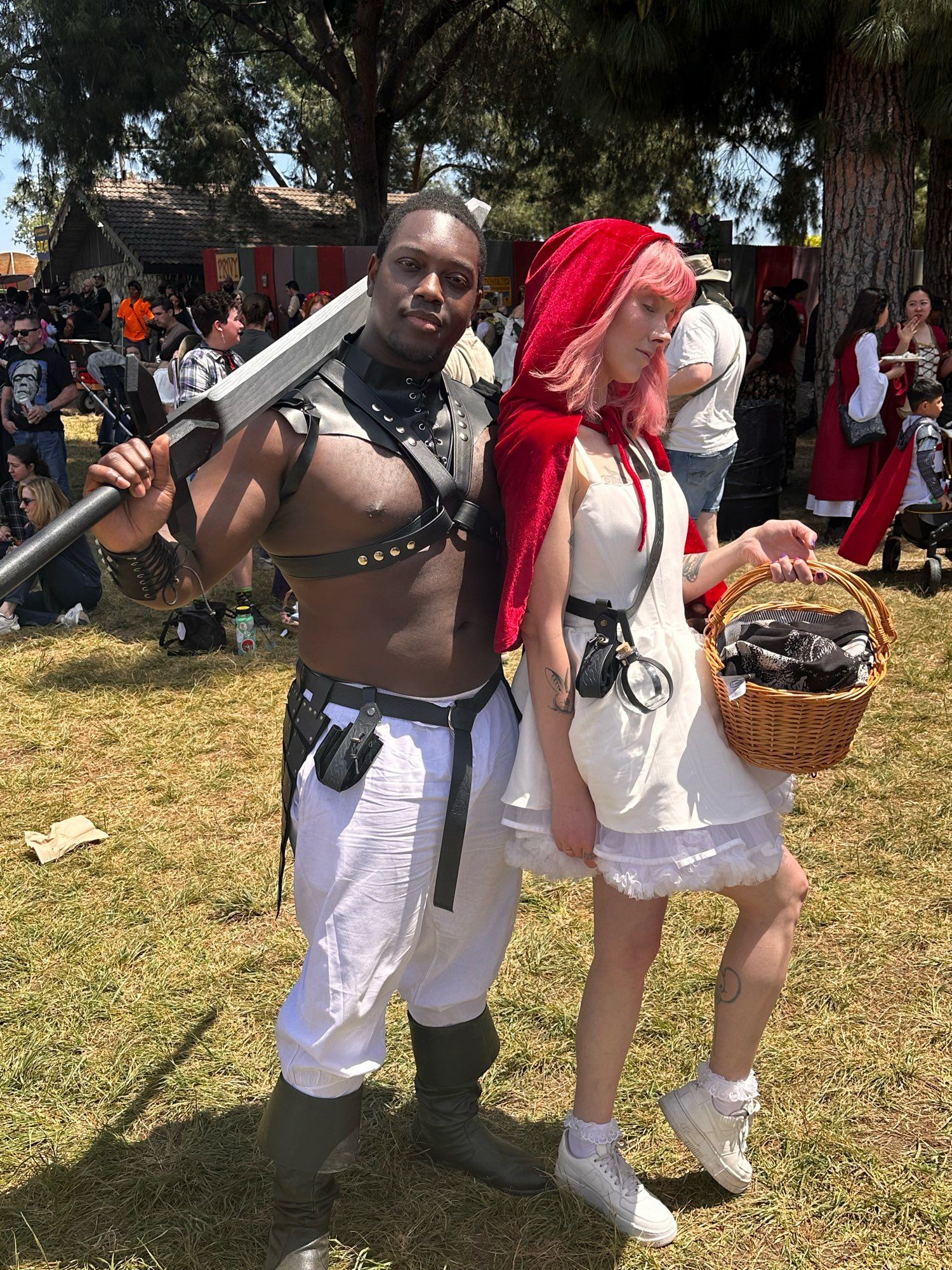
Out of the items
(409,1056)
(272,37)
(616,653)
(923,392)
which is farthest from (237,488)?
(272,37)

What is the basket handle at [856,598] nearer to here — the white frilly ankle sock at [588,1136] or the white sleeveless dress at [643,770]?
the white sleeveless dress at [643,770]

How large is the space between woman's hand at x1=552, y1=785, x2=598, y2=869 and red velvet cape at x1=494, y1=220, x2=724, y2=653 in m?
0.30

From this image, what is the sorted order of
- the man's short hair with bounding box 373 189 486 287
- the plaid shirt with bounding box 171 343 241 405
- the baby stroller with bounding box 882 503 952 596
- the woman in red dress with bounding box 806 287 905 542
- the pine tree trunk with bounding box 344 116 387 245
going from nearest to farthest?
the man's short hair with bounding box 373 189 486 287 → the plaid shirt with bounding box 171 343 241 405 → the baby stroller with bounding box 882 503 952 596 → the woman in red dress with bounding box 806 287 905 542 → the pine tree trunk with bounding box 344 116 387 245

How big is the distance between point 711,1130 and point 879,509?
5.60 metres

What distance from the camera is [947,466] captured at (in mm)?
7145

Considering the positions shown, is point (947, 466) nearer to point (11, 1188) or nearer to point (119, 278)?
point (11, 1188)

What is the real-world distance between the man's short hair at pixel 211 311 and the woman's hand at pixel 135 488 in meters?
5.07

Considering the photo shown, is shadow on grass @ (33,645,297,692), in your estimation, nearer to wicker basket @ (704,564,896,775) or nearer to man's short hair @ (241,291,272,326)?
man's short hair @ (241,291,272,326)

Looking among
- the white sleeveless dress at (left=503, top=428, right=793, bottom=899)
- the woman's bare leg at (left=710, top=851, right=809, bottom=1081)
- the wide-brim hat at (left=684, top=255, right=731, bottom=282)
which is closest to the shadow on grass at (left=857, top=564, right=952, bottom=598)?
the wide-brim hat at (left=684, top=255, right=731, bottom=282)

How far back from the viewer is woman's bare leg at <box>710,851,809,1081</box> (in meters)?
2.15

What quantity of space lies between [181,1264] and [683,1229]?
105cm

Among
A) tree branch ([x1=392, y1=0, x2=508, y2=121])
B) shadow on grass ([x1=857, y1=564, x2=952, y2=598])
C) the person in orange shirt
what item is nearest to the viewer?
shadow on grass ([x1=857, y1=564, x2=952, y2=598])

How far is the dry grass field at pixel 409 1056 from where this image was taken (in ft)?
7.62

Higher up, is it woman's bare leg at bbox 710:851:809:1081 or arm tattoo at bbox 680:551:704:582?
arm tattoo at bbox 680:551:704:582
